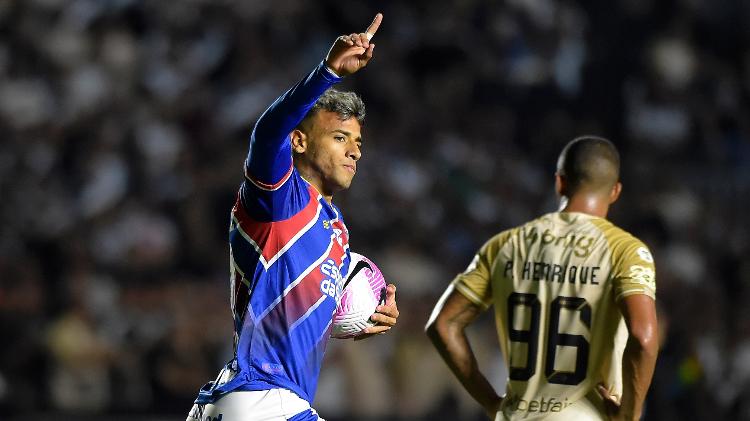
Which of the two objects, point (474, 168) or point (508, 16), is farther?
point (508, 16)

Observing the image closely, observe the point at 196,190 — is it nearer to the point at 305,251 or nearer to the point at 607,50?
the point at 607,50

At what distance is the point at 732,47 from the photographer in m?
11.8

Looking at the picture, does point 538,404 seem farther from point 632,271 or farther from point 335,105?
point 335,105

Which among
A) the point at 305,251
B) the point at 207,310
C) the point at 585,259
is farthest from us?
the point at 207,310

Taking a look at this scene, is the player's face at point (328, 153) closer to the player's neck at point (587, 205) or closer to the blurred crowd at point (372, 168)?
the player's neck at point (587, 205)

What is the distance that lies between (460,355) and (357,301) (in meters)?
1.08

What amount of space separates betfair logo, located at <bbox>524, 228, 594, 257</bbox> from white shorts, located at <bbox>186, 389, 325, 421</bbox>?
1575mm

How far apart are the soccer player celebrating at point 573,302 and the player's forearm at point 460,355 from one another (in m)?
0.01

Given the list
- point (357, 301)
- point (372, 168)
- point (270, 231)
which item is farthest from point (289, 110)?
point (372, 168)

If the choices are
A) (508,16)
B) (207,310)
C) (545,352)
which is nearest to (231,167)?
(207,310)

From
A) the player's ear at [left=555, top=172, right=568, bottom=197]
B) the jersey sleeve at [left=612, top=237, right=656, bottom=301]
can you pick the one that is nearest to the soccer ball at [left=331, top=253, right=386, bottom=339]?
the jersey sleeve at [left=612, top=237, right=656, bottom=301]

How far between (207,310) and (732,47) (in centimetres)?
621

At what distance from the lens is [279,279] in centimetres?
409

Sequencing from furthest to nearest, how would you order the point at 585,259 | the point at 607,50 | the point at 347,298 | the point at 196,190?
1. the point at 607,50
2. the point at 196,190
3. the point at 585,259
4. the point at 347,298
